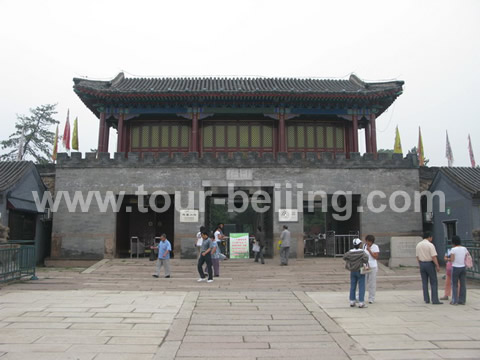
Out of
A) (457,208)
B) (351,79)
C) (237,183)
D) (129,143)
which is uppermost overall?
(351,79)

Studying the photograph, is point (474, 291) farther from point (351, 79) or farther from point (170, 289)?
point (351, 79)

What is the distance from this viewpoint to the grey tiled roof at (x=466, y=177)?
578 inches

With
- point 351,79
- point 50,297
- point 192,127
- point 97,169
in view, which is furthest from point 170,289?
point 351,79

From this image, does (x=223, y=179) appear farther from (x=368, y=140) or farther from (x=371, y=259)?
Result: (x=371, y=259)

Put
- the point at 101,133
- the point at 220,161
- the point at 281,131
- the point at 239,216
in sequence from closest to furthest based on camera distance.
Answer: the point at 220,161, the point at 281,131, the point at 101,133, the point at 239,216

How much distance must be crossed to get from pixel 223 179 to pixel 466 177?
30.6 ft

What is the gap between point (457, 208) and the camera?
50.3 feet

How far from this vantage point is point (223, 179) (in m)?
16.8

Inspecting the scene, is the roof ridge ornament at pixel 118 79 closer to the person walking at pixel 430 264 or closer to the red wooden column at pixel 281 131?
the red wooden column at pixel 281 131

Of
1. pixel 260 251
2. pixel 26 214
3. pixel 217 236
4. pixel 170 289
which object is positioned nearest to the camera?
pixel 170 289

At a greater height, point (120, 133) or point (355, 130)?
point (355, 130)

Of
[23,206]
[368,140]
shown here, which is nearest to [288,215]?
[368,140]

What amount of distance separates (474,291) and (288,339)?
620 centimetres

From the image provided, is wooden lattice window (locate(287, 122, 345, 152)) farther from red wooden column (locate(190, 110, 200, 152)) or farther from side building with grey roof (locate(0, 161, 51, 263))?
side building with grey roof (locate(0, 161, 51, 263))
